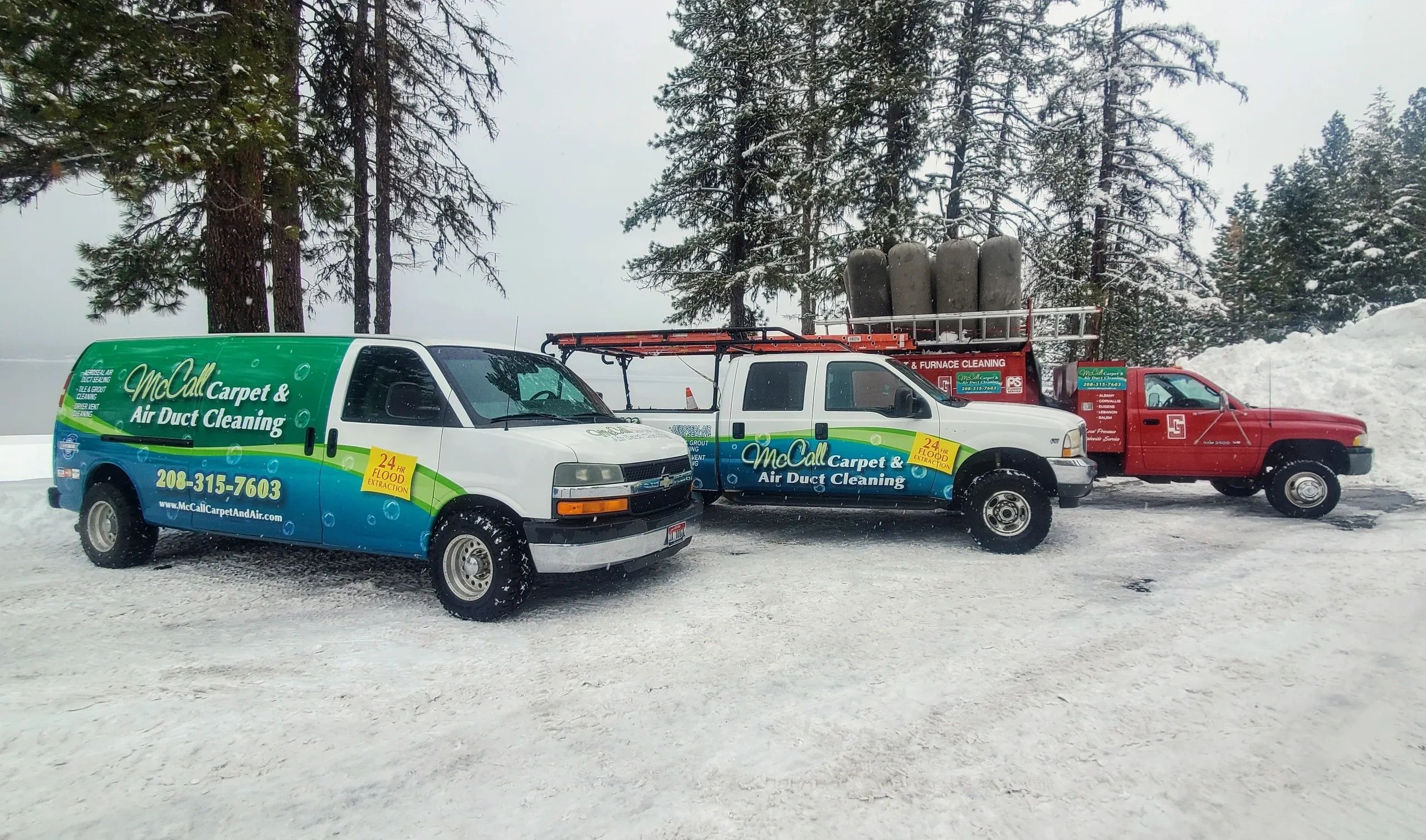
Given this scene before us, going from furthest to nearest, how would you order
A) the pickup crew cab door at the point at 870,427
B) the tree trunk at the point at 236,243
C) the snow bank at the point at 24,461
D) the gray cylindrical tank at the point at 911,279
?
the snow bank at the point at 24,461 < the gray cylindrical tank at the point at 911,279 < the tree trunk at the point at 236,243 < the pickup crew cab door at the point at 870,427

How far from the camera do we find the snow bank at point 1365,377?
11.7 metres

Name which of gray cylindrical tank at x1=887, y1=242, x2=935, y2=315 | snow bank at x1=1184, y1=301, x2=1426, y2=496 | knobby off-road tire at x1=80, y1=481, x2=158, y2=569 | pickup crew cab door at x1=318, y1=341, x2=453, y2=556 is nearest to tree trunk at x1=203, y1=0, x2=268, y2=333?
knobby off-road tire at x1=80, y1=481, x2=158, y2=569

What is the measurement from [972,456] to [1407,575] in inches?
138

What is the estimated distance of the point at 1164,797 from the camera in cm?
282

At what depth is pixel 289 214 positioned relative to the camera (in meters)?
9.13

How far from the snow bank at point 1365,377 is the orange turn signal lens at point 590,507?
11158 mm

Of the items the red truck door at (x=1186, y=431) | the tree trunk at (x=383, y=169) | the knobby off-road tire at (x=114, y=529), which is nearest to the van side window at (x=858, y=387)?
the red truck door at (x=1186, y=431)

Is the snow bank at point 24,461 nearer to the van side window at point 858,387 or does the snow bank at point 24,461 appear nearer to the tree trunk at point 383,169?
the tree trunk at point 383,169

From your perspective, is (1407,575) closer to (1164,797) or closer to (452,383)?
(1164,797)

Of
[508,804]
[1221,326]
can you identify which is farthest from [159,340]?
[1221,326]

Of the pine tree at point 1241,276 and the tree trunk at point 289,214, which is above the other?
the pine tree at point 1241,276

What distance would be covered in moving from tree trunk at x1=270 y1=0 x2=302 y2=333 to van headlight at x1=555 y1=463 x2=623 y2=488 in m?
5.44

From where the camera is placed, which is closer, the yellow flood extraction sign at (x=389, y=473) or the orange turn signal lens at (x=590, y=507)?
the orange turn signal lens at (x=590, y=507)

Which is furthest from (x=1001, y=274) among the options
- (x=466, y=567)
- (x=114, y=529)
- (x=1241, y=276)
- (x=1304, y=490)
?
(x=1241, y=276)
